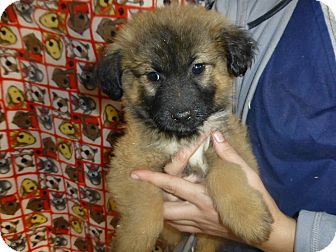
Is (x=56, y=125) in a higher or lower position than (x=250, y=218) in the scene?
lower

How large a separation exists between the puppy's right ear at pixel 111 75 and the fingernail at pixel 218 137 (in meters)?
0.55

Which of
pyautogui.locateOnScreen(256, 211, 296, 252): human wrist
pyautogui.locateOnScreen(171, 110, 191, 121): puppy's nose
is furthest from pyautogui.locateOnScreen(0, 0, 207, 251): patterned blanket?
pyautogui.locateOnScreen(256, 211, 296, 252): human wrist

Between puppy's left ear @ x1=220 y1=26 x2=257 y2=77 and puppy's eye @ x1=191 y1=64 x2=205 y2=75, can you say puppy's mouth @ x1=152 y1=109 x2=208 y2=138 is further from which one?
puppy's left ear @ x1=220 y1=26 x2=257 y2=77

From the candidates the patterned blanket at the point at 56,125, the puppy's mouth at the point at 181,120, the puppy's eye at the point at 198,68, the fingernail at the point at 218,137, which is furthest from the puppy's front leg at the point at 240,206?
the patterned blanket at the point at 56,125

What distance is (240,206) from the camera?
1782 millimetres

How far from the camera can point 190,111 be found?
1.79 metres

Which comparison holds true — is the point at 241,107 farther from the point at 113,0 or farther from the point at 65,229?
the point at 65,229

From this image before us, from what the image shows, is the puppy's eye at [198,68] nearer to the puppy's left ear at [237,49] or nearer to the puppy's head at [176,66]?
Result: the puppy's head at [176,66]

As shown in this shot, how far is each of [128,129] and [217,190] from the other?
62 centimetres

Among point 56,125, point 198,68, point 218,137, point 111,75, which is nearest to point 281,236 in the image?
point 218,137

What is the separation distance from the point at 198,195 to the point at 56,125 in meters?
2.05

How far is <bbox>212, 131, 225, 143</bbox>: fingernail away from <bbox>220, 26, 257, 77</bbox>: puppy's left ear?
0.32 m

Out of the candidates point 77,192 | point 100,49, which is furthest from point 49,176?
point 100,49

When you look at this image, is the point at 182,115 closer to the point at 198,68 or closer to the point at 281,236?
the point at 198,68
